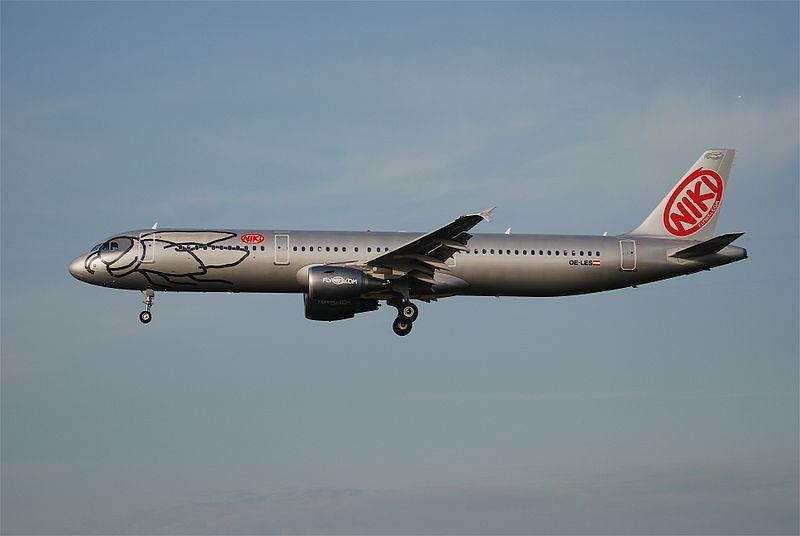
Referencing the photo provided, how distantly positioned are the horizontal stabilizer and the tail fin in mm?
2729

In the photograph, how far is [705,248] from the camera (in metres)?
56.9

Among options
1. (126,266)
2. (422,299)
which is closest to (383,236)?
(422,299)

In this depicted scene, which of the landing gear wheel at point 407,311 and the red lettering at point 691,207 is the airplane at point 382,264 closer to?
the landing gear wheel at point 407,311

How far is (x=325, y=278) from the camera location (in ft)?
175

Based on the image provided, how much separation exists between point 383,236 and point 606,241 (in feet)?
33.9

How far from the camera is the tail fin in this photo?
198 ft

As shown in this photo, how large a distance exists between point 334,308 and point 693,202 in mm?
18107

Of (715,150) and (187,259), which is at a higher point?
(715,150)

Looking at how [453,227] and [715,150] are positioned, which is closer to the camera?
[453,227]

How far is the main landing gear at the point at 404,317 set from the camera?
56.7 meters

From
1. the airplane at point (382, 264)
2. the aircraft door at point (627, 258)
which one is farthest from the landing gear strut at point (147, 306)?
the aircraft door at point (627, 258)

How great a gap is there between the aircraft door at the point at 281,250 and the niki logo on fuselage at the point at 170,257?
128 cm

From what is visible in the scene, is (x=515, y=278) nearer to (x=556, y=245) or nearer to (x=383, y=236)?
(x=556, y=245)

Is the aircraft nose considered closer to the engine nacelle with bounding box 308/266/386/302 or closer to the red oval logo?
the red oval logo
